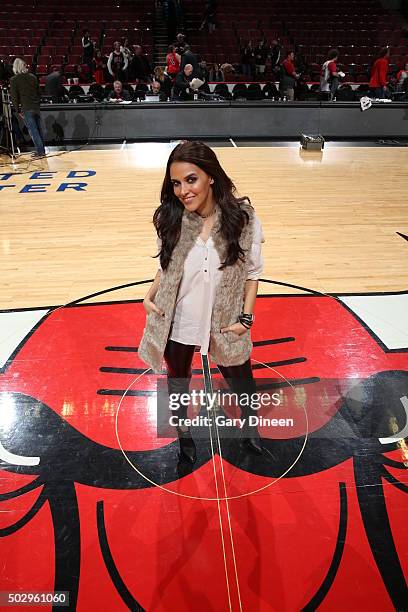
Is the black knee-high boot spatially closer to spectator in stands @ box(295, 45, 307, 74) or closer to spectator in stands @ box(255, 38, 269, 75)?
spectator in stands @ box(295, 45, 307, 74)

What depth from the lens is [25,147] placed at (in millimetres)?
9531

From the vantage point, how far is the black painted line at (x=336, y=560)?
1.85m

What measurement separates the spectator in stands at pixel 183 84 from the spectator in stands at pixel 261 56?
12.3 ft

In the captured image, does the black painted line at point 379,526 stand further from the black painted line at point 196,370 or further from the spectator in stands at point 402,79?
the spectator in stands at point 402,79

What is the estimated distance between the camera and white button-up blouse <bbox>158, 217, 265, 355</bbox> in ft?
6.50

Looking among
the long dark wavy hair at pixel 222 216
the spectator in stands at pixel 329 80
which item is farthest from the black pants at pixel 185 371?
the spectator in stands at pixel 329 80

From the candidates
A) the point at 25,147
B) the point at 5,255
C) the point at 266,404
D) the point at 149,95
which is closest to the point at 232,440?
the point at 266,404

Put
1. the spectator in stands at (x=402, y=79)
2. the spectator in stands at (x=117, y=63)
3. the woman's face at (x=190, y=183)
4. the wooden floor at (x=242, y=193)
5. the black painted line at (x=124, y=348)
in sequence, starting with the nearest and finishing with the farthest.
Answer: the woman's face at (x=190, y=183)
the black painted line at (x=124, y=348)
the wooden floor at (x=242, y=193)
the spectator in stands at (x=402, y=79)
the spectator in stands at (x=117, y=63)

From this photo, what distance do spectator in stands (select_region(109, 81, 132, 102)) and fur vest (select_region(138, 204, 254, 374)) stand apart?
9.48 metres

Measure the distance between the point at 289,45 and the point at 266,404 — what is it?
15045mm

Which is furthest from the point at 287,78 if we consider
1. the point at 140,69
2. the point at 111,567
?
the point at 111,567

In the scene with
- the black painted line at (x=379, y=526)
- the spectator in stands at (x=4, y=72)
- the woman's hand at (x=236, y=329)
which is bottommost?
the black painted line at (x=379, y=526)

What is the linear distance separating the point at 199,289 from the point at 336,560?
3.93 ft

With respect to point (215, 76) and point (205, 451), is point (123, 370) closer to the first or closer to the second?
point (205, 451)
